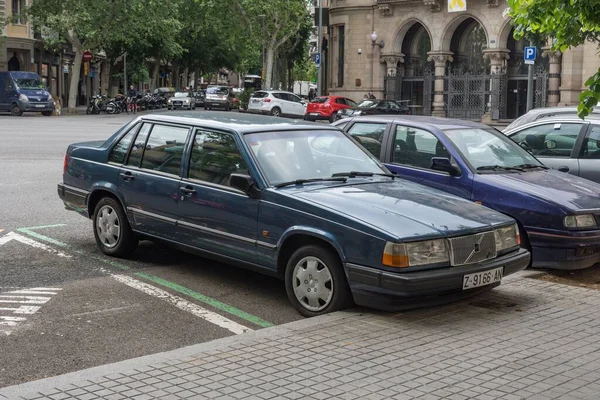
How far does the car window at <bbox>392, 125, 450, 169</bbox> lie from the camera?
9.59 meters

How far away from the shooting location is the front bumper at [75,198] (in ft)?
30.9

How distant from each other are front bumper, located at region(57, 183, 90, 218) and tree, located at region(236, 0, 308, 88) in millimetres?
45068

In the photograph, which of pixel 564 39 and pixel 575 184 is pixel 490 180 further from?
pixel 564 39

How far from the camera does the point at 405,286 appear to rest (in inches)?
247

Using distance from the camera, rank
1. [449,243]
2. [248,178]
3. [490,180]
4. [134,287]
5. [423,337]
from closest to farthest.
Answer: [423,337]
[449,243]
[248,178]
[134,287]
[490,180]

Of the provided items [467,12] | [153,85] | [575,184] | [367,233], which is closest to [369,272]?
[367,233]

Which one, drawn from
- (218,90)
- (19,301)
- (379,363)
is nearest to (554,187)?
(379,363)

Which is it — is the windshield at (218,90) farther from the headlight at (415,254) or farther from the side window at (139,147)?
the headlight at (415,254)

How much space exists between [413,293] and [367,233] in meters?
0.55

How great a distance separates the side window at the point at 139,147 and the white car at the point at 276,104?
40129 millimetres

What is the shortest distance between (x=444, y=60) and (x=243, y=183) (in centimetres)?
4291

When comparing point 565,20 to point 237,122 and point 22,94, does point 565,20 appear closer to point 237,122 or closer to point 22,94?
point 237,122

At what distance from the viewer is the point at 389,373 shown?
17.3 feet

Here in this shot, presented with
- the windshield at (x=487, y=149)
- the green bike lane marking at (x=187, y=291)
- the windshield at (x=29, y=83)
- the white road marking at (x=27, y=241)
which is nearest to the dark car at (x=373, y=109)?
the windshield at (x=29, y=83)
